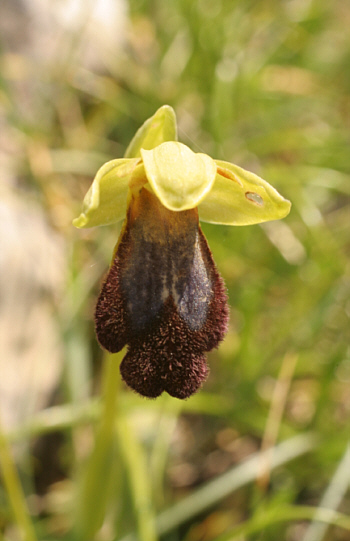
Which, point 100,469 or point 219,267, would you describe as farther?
point 219,267

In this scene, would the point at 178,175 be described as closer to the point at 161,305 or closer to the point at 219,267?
the point at 161,305

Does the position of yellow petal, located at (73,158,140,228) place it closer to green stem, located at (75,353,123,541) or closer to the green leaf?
the green leaf

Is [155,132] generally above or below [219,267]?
above

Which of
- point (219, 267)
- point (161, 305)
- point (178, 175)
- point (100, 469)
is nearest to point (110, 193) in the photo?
point (178, 175)

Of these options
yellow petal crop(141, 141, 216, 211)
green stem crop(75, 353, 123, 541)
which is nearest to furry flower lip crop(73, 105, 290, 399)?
yellow petal crop(141, 141, 216, 211)

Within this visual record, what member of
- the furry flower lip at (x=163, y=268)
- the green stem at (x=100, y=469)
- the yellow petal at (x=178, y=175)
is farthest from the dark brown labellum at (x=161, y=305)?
the green stem at (x=100, y=469)

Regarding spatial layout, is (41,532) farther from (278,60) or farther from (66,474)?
(278,60)

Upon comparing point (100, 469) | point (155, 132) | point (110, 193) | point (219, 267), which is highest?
point (155, 132)

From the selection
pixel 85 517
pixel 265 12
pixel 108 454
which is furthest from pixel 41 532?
pixel 265 12
